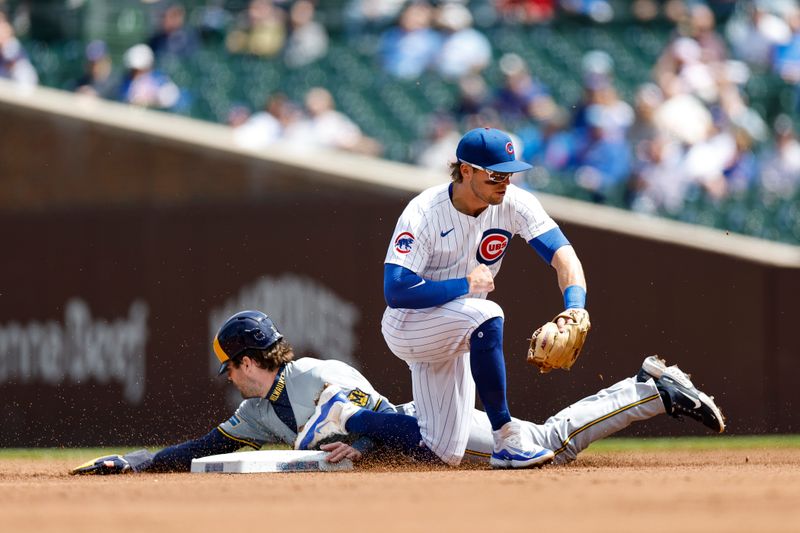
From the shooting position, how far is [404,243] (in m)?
6.20

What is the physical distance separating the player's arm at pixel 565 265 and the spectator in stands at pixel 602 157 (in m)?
3.98

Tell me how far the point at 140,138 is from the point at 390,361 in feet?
8.47

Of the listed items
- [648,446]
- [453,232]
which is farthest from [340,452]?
[648,446]

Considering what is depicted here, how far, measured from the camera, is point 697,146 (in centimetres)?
1108

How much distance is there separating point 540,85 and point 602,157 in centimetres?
159

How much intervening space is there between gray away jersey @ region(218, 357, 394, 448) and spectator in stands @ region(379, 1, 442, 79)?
613 centimetres

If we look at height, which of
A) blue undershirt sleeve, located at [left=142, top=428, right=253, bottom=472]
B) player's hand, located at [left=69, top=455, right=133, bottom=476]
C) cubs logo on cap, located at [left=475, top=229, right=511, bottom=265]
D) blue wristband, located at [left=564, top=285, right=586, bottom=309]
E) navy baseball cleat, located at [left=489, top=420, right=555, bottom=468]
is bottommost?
player's hand, located at [left=69, top=455, right=133, bottom=476]

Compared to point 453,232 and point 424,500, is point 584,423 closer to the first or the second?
point 453,232

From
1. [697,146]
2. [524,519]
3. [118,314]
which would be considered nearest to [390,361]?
[118,314]

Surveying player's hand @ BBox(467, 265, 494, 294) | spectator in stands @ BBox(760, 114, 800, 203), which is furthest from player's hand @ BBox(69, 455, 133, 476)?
spectator in stands @ BBox(760, 114, 800, 203)

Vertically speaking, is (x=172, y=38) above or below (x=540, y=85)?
above

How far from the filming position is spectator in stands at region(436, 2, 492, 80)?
40.8 feet

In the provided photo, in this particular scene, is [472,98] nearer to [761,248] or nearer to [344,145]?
[344,145]

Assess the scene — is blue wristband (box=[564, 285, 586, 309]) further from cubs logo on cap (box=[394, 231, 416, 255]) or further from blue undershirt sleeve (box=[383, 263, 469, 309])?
cubs logo on cap (box=[394, 231, 416, 255])
